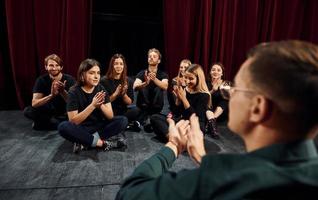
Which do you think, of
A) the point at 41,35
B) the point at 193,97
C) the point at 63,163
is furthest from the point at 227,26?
the point at 63,163

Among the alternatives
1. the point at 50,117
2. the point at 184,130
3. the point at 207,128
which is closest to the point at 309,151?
the point at 184,130

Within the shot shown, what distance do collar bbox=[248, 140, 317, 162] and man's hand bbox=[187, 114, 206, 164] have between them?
1.00ft

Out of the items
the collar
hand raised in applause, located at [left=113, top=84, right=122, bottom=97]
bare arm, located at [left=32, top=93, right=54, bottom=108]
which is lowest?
bare arm, located at [left=32, top=93, right=54, bottom=108]

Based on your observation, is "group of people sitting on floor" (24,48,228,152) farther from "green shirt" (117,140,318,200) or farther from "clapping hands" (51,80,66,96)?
"green shirt" (117,140,318,200)

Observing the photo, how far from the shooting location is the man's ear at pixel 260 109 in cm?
63

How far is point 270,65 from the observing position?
2.02 feet

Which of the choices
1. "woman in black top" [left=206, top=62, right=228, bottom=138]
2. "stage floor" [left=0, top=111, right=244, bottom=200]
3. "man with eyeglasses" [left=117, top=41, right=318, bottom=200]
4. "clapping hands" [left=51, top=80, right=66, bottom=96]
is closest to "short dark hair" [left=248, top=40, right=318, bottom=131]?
"man with eyeglasses" [left=117, top=41, right=318, bottom=200]

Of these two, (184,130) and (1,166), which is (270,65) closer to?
(184,130)

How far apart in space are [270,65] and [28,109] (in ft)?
10.2

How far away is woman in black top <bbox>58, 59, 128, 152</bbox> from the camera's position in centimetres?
253

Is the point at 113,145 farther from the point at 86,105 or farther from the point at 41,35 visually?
the point at 41,35

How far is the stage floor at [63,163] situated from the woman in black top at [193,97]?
196 mm

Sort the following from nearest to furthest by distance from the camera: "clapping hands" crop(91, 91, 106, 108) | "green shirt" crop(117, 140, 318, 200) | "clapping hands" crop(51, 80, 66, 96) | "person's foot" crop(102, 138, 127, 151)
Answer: "green shirt" crop(117, 140, 318, 200) < "clapping hands" crop(91, 91, 106, 108) < "person's foot" crop(102, 138, 127, 151) < "clapping hands" crop(51, 80, 66, 96)

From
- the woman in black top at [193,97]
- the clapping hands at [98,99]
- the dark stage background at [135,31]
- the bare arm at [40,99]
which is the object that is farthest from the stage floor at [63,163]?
the dark stage background at [135,31]
